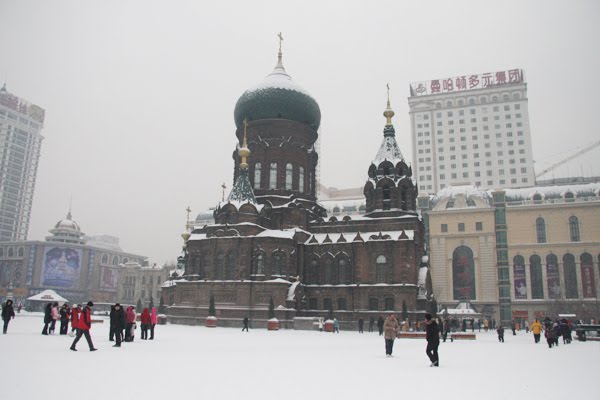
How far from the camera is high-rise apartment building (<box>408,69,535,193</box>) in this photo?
111m

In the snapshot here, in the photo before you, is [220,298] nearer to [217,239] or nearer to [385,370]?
[217,239]

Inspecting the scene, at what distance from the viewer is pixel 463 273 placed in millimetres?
65438

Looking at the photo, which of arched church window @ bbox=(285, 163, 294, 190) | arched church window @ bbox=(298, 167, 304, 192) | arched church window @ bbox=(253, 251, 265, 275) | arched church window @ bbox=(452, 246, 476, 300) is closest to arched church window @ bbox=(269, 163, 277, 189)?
arched church window @ bbox=(285, 163, 294, 190)

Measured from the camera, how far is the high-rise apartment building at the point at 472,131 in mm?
111188

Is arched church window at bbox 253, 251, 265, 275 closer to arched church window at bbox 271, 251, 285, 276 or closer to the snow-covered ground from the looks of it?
arched church window at bbox 271, 251, 285, 276

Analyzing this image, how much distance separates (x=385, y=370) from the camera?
13.2 m

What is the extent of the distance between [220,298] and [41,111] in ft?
405

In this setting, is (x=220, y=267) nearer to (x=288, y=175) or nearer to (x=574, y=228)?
(x=288, y=175)

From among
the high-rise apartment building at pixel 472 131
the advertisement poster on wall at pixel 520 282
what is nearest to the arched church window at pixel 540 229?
the advertisement poster on wall at pixel 520 282

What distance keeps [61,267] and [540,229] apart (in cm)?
9213

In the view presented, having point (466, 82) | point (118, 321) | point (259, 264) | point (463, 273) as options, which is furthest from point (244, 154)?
point (466, 82)

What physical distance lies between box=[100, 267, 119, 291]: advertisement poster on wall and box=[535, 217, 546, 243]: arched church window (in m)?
92.2

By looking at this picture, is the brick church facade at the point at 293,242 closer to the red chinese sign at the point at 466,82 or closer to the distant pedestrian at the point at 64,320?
the distant pedestrian at the point at 64,320

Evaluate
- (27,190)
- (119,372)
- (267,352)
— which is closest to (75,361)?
(119,372)
